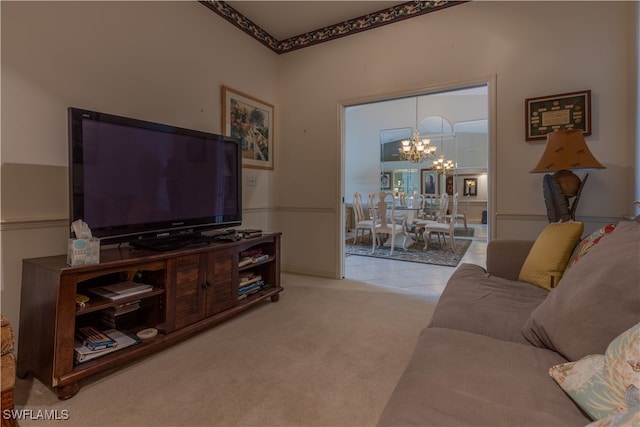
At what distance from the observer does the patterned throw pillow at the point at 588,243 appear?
148 cm

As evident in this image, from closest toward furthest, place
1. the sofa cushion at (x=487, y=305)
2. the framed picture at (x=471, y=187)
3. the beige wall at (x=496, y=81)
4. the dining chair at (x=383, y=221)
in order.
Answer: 1. the sofa cushion at (x=487, y=305)
2. the beige wall at (x=496, y=81)
3. the dining chair at (x=383, y=221)
4. the framed picture at (x=471, y=187)

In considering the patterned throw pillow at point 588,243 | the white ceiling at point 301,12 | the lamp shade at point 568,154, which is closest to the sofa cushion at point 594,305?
the patterned throw pillow at point 588,243

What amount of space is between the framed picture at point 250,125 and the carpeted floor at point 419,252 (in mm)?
2096

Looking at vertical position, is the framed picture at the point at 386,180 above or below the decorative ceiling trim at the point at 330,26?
below

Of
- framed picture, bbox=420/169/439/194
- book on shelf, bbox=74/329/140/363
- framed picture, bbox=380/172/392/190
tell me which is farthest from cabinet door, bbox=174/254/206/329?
framed picture, bbox=420/169/439/194

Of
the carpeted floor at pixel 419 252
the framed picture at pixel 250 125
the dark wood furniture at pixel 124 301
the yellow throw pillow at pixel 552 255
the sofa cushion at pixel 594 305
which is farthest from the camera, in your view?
the carpeted floor at pixel 419 252

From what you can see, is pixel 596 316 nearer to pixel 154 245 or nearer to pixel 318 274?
pixel 154 245

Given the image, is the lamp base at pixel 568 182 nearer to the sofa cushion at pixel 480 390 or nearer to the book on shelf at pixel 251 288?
the sofa cushion at pixel 480 390

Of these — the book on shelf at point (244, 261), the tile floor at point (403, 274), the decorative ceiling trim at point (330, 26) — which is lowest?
the tile floor at point (403, 274)

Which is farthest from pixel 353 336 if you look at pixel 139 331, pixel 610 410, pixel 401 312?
pixel 610 410

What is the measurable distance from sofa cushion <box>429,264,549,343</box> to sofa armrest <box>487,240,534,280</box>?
0.12 meters

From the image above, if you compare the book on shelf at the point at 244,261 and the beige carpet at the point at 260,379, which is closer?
the beige carpet at the point at 260,379

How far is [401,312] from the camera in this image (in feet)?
8.24

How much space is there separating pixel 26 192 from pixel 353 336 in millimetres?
2174
